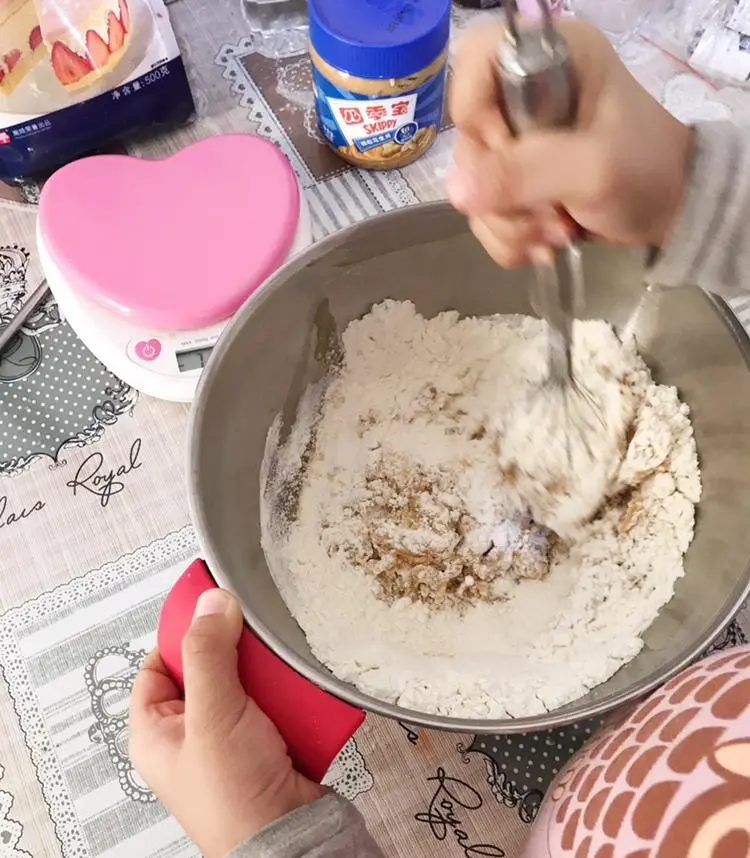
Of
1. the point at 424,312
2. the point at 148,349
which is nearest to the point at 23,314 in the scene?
the point at 148,349

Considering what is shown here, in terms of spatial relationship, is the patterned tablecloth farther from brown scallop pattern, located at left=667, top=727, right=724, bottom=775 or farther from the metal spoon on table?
brown scallop pattern, located at left=667, top=727, right=724, bottom=775

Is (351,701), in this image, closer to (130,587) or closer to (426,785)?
(426,785)

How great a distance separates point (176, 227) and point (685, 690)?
1.78ft

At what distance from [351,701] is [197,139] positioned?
633 mm

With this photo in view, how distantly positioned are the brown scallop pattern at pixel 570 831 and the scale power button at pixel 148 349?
0.48 m

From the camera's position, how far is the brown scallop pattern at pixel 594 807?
0.46 meters

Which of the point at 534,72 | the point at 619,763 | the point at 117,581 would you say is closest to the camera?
the point at 534,72

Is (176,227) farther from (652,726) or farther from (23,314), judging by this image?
(652,726)

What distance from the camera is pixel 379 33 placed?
70 cm

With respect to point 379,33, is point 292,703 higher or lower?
lower

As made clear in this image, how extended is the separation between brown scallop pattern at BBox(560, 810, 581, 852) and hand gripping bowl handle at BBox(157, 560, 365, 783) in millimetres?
137

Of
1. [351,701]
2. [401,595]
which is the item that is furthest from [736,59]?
[351,701]

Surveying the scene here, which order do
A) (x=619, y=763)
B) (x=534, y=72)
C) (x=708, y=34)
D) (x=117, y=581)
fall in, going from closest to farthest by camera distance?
(x=534, y=72), (x=619, y=763), (x=117, y=581), (x=708, y=34)

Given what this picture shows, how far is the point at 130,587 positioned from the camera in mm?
692
